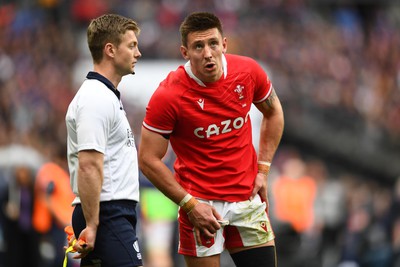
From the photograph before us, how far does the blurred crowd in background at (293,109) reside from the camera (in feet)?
45.8

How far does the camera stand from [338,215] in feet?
58.2

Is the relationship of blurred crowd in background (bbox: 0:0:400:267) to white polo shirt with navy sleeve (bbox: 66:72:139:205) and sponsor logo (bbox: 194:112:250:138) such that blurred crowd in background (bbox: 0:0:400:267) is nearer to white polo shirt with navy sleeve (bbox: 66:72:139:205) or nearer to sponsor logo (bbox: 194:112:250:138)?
sponsor logo (bbox: 194:112:250:138)

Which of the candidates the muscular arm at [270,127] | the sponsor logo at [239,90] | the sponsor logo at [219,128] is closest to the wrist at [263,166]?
the muscular arm at [270,127]

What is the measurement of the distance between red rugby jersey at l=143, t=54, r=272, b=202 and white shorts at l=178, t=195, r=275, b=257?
0.07 meters

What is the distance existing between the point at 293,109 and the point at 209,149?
1608 centimetres

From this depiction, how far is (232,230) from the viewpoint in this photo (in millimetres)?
8016

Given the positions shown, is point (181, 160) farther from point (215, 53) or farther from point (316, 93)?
point (316, 93)

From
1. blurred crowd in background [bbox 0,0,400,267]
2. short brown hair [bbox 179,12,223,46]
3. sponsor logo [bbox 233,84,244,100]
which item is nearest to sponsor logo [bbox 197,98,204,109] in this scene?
sponsor logo [bbox 233,84,244,100]

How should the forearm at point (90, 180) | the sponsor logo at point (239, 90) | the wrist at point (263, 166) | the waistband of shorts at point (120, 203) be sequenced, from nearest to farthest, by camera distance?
the forearm at point (90, 180), the waistband of shorts at point (120, 203), the sponsor logo at point (239, 90), the wrist at point (263, 166)

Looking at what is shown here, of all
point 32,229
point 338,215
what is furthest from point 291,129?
point 32,229

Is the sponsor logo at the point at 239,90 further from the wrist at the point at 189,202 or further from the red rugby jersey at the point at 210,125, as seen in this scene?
the wrist at the point at 189,202

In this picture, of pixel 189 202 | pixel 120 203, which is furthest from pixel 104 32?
pixel 189 202

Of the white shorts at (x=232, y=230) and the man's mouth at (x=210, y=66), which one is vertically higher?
the man's mouth at (x=210, y=66)

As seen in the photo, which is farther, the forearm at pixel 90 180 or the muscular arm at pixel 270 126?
the muscular arm at pixel 270 126
